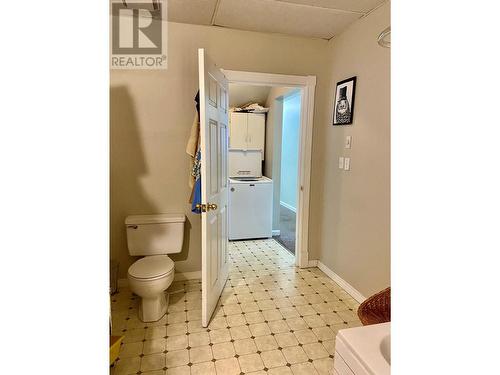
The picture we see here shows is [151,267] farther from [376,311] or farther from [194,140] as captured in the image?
[376,311]

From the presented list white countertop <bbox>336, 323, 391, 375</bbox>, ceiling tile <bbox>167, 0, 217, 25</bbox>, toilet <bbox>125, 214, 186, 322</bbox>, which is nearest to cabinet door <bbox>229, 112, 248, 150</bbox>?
ceiling tile <bbox>167, 0, 217, 25</bbox>

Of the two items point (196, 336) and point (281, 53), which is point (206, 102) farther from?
point (196, 336)

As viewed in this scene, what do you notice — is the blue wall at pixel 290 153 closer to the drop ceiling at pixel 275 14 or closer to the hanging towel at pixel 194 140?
the drop ceiling at pixel 275 14

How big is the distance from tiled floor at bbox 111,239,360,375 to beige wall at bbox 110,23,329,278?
0.76 m

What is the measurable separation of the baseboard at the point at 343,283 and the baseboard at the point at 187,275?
1257 mm

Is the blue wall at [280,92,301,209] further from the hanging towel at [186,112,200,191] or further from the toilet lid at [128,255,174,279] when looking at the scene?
the toilet lid at [128,255,174,279]

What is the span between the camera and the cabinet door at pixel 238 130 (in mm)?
4297

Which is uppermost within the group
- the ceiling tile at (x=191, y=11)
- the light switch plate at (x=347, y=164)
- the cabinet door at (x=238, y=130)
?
the ceiling tile at (x=191, y=11)

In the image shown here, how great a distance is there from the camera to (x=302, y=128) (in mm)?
3014

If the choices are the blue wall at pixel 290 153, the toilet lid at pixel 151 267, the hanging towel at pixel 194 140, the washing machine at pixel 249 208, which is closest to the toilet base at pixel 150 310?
the toilet lid at pixel 151 267

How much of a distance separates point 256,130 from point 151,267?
276 cm

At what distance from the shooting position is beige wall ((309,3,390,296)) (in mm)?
2215

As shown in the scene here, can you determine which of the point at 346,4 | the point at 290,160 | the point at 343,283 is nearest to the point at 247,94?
the point at 290,160
